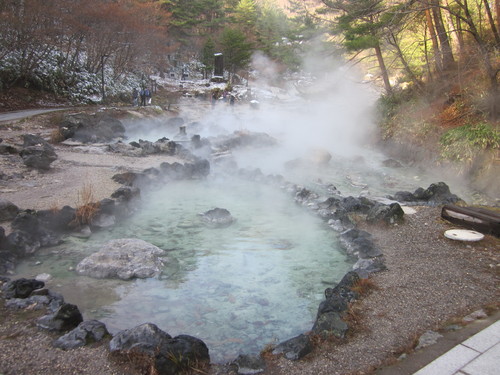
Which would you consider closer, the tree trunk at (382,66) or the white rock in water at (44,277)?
the white rock in water at (44,277)

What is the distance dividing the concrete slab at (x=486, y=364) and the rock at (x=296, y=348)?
1309 millimetres

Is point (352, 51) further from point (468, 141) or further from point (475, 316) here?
point (475, 316)

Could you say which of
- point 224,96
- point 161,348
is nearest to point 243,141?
point 161,348

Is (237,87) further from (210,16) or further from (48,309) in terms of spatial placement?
(48,309)

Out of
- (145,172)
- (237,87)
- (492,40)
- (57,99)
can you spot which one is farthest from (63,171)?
(237,87)

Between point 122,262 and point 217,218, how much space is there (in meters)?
2.58

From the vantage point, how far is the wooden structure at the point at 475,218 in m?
6.26

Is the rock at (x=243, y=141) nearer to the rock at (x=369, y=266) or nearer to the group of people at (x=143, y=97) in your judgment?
the group of people at (x=143, y=97)

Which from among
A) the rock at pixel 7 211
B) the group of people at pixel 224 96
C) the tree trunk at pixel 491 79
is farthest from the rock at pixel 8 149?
the group of people at pixel 224 96

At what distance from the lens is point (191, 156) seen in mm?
13125

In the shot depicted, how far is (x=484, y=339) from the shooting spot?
3.44 meters

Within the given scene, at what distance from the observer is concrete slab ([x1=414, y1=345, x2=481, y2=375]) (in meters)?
3.06

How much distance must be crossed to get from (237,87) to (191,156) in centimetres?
2377

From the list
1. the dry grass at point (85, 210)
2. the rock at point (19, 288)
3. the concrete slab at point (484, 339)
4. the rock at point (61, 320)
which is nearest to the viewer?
the concrete slab at point (484, 339)
